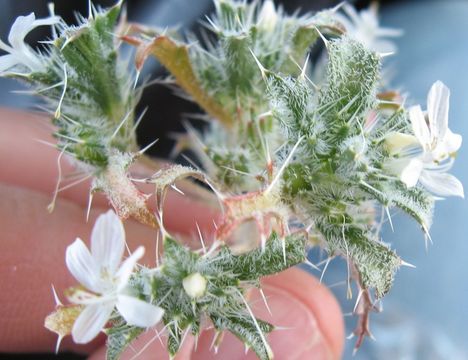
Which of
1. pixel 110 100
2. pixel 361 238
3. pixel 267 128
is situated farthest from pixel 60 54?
pixel 361 238

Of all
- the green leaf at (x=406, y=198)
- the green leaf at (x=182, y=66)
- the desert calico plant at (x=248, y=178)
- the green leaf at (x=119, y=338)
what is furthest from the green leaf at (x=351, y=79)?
the green leaf at (x=119, y=338)

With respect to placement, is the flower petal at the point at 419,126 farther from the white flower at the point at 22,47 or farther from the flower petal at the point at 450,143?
the white flower at the point at 22,47

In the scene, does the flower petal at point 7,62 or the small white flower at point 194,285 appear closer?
the small white flower at point 194,285

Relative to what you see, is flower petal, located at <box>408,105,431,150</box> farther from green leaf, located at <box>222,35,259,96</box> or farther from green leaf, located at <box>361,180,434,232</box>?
green leaf, located at <box>222,35,259,96</box>

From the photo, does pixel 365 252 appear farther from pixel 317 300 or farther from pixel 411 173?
pixel 317 300

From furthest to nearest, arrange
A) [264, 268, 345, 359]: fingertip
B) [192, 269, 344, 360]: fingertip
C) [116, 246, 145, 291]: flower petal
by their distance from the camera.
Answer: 1. [264, 268, 345, 359]: fingertip
2. [192, 269, 344, 360]: fingertip
3. [116, 246, 145, 291]: flower petal

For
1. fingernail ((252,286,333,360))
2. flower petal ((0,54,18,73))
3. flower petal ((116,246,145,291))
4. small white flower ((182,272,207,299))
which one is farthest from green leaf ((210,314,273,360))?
flower petal ((0,54,18,73))

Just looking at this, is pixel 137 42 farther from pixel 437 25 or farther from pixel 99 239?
pixel 437 25

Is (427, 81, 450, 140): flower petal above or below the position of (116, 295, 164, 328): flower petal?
above
